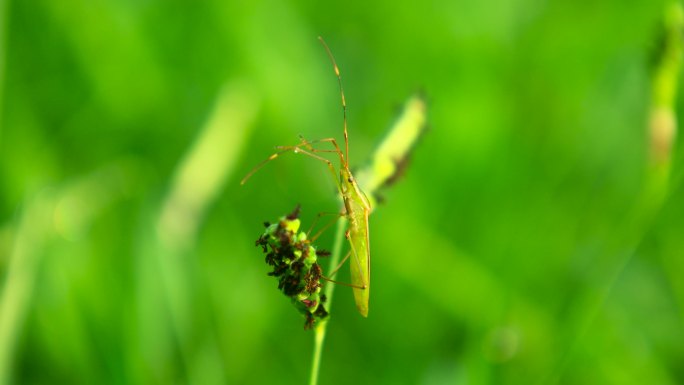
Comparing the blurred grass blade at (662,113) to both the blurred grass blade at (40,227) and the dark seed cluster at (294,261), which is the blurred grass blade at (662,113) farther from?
the blurred grass blade at (40,227)

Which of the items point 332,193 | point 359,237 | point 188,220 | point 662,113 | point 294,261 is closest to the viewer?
point 294,261

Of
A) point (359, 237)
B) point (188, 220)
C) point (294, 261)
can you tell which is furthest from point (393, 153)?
point (188, 220)

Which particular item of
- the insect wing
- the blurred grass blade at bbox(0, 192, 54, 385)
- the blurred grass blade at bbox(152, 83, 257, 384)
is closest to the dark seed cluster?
the insect wing

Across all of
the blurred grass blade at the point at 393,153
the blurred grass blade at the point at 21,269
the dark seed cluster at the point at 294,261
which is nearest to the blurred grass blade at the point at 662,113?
the blurred grass blade at the point at 393,153

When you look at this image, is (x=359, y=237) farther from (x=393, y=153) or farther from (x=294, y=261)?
(x=294, y=261)

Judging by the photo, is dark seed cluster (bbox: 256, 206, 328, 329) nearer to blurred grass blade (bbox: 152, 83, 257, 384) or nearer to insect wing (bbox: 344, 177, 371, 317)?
insect wing (bbox: 344, 177, 371, 317)

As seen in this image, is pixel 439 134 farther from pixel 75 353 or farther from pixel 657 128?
pixel 75 353
